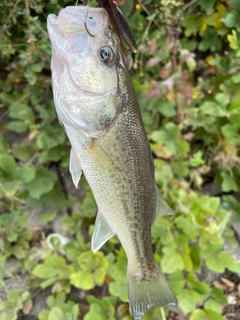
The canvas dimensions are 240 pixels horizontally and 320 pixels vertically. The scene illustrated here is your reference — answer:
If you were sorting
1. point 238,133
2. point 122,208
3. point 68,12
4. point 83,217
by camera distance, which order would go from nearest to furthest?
point 68,12 < point 122,208 < point 238,133 < point 83,217

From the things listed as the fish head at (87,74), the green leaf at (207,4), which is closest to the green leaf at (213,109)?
the green leaf at (207,4)

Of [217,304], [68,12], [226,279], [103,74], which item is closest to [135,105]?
[103,74]

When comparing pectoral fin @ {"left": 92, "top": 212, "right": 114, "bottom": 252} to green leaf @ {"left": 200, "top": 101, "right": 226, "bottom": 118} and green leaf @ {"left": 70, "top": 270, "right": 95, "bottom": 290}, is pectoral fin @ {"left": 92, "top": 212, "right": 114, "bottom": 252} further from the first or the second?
green leaf @ {"left": 200, "top": 101, "right": 226, "bottom": 118}

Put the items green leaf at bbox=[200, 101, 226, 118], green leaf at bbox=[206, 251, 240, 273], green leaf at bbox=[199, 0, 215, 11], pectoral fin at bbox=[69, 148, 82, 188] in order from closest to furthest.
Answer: pectoral fin at bbox=[69, 148, 82, 188]
green leaf at bbox=[206, 251, 240, 273]
green leaf at bbox=[200, 101, 226, 118]
green leaf at bbox=[199, 0, 215, 11]

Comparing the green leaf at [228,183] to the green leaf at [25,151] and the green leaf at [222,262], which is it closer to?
the green leaf at [222,262]

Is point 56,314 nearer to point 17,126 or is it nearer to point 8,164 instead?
point 8,164

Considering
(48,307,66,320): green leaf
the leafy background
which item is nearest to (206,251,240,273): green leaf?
the leafy background

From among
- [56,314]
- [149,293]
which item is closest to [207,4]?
[149,293]

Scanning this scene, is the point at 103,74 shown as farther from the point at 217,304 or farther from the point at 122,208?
the point at 217,304
